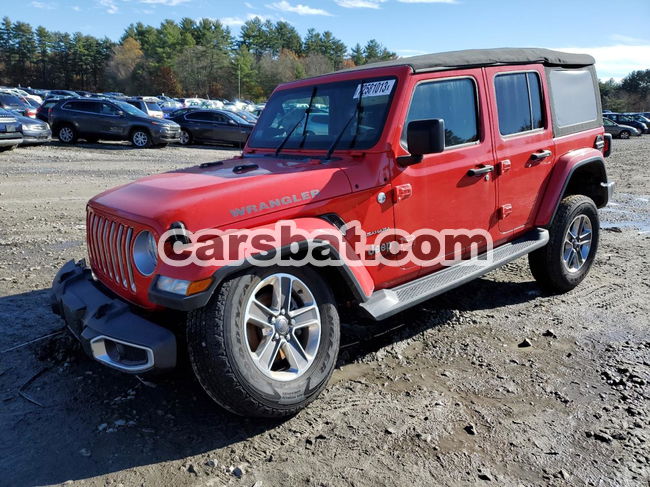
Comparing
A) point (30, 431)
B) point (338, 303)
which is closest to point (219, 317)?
point (338, 303)

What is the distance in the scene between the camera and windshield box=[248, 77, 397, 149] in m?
3.57

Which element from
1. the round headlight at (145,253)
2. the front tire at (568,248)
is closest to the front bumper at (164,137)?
the front tire at (568,248)

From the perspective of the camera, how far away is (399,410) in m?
3.10

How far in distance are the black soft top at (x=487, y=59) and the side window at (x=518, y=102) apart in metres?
0.14

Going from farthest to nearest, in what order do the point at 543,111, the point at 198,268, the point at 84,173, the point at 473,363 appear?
the point at 84,173 → the point at 543,111 → the point at 473,363 → the point at 198,268

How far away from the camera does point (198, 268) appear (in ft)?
8.53

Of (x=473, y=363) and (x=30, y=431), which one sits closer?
(x=30, y=431)

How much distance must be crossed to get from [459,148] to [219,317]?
2235 mm

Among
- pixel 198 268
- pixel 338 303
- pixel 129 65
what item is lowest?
pixel 338 303

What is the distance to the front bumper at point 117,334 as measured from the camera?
104 inches

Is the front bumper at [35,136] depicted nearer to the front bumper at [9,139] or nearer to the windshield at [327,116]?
the front bumper at [9,139]

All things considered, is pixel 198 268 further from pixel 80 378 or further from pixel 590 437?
pixel 590 437

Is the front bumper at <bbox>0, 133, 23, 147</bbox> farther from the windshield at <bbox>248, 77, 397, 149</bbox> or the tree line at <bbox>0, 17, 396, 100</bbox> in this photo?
the tree line at <bbox>0, 17, 396, 100</bbox>

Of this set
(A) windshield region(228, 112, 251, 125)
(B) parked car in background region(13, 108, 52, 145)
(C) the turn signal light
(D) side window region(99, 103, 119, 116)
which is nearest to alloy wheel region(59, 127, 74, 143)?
(D) side window region(99, 103, 119, 116)
